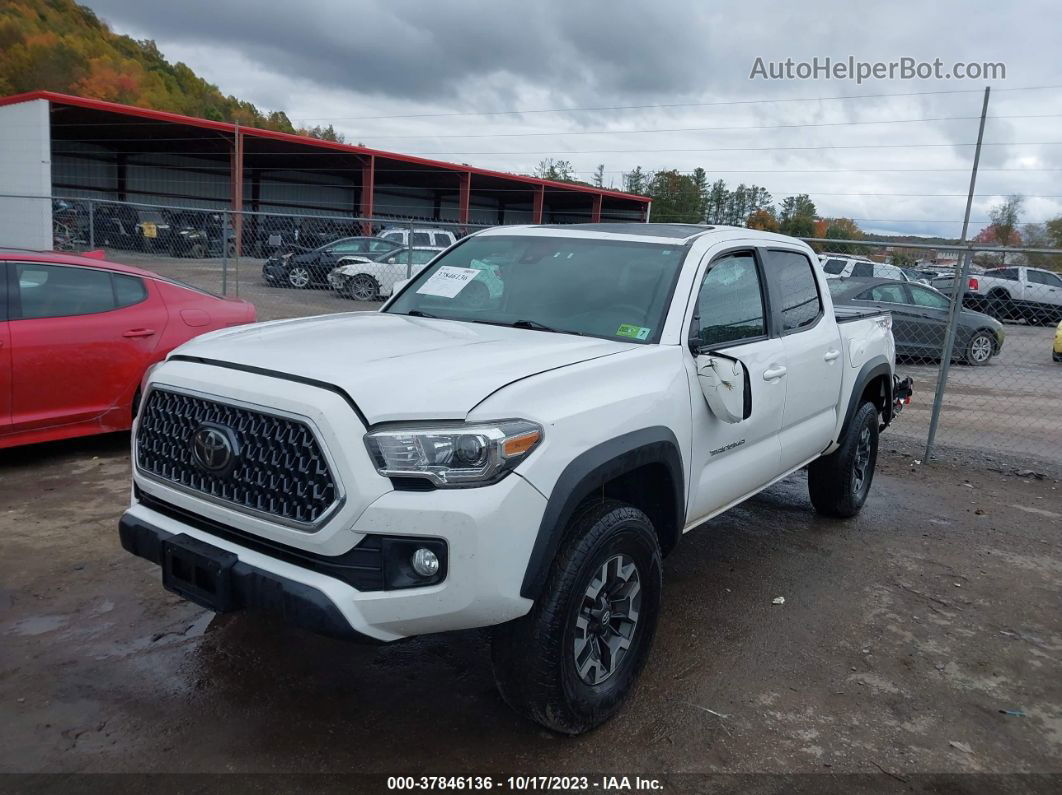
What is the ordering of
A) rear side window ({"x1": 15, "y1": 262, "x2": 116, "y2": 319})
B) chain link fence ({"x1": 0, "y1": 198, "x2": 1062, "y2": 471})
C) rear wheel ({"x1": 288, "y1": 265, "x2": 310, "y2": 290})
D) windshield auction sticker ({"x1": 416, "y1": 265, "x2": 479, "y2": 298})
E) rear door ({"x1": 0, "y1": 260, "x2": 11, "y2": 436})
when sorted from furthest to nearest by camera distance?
rear wheel ({"x1": 288, "y1": 265, "x2": 310, "y2": 290}) → chain link fence ({"x1": 0, "y1": 198, "x2": 1062, "y2": 471}) → rear side window ({"x1": 15, "y1": 262, "x2": 116, "y2": 319}) → rear door ({"x1": 0, "y1": 260, "x2": 11, "y2": 436}) → windshield auction sticker ({"x1": 416, "y1": 265, "x2": 479, "y2": 298})

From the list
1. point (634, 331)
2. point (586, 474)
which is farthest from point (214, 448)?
point (634, 331)

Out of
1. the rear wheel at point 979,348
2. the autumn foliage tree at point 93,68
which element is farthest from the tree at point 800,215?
the autumn foliage tree at point 93,68

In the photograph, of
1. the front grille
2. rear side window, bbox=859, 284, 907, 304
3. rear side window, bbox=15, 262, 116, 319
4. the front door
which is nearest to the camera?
the front grille

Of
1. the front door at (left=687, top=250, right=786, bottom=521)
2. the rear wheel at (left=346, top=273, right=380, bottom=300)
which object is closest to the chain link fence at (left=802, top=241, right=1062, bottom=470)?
the front door at (left=687, top=250, right=786, bottom=521)

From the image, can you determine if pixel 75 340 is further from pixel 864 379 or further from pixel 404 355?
pixel 864 379

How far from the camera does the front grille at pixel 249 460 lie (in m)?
2.58

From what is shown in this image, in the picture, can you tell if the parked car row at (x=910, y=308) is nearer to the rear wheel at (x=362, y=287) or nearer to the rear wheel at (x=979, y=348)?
the rear wheel at (x=979, y=348)

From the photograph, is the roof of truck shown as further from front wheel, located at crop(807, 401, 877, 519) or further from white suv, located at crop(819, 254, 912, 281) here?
white suv, located at crop(819, 254, 912, 281)

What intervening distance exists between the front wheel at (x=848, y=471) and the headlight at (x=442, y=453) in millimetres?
3559

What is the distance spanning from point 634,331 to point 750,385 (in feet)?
1.84

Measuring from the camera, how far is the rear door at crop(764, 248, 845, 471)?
4.45 m

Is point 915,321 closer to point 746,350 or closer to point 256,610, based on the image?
point 746,350

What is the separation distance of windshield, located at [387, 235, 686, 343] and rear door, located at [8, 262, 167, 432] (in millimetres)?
2649

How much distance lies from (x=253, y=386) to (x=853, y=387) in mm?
3935
